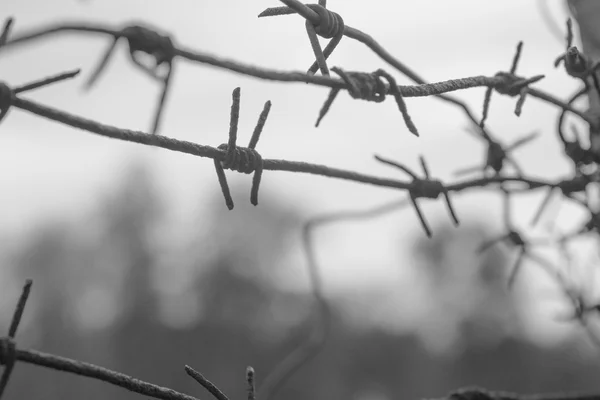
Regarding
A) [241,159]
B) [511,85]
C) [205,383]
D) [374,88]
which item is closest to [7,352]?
[205,383]

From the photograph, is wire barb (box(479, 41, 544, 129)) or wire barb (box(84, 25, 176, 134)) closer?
wire barb (box(84, 25, 176, 134))

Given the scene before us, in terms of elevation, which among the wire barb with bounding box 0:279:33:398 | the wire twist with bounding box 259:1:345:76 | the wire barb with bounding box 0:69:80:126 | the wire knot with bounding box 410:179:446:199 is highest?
the wire twist with bounding box 259:1:345:76

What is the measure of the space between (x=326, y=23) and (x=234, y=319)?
71.0ft

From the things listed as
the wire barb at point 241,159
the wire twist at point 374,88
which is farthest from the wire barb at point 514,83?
the wire barb at point 241,159

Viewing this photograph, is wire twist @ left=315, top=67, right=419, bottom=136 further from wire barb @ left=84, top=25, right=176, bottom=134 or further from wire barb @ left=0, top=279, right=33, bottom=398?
wire barb @ left=0, top=279, right=33, bottom=398

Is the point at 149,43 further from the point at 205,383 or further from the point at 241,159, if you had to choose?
the point at 205,383

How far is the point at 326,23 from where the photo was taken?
→ 0.77 m

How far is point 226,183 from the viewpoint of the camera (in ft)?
2.37

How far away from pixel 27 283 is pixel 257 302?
70.8 ft

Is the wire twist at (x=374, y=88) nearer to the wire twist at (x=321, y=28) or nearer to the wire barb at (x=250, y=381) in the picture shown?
the wire twist at (x=321, y=28)

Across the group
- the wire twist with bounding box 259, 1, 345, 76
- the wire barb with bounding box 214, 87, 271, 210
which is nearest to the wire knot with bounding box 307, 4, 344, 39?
the wire twist with bounding box 259, 1, 345, 76

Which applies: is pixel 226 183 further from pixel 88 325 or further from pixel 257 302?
pixel 88 325

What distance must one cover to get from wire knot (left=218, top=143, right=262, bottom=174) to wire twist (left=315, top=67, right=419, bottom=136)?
0.10 m

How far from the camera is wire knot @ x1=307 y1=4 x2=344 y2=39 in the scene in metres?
0.77
